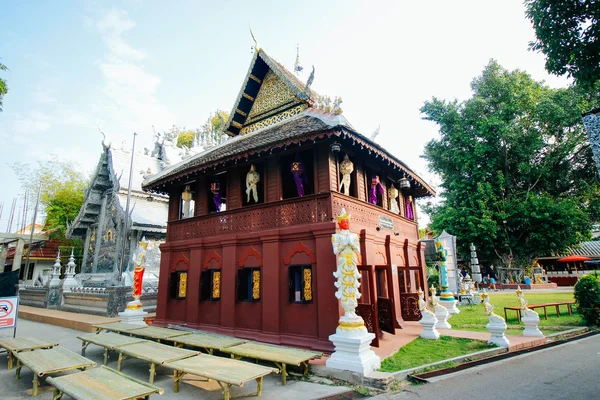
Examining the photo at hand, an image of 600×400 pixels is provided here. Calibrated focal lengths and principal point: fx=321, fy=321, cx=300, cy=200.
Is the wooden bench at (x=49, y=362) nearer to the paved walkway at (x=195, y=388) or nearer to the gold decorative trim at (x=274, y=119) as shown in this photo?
the paved walkway at (x=195, y=388)

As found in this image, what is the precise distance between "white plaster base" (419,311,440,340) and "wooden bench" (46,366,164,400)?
7498mm

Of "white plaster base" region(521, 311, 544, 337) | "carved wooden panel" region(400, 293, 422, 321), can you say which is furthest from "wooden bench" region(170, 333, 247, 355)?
"white plaster base" region(521, 311, 544, 337)

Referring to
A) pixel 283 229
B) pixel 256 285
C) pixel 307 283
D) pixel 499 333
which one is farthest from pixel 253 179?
pixel 499 333

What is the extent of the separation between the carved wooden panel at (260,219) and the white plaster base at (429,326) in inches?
167

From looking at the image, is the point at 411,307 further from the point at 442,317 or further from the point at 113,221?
the point at 113,221

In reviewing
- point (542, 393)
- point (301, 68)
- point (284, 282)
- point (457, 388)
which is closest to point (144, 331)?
point (284, 282)

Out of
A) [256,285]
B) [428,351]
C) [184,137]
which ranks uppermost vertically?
[184,137]

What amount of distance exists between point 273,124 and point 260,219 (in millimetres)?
4653

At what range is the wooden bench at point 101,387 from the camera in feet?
13.8

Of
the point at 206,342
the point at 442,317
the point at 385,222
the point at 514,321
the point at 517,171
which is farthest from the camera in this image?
the point at 517,171

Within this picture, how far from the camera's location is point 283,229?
8914mm

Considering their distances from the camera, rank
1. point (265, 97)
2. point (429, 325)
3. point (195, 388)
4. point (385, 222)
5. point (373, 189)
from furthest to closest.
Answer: point (265, 97) → point (373, 189) → point (385, 222) → point (429, 325) → point (195, 388)

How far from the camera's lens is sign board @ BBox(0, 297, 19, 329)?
29.2 feet

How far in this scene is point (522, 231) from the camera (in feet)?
81.0
